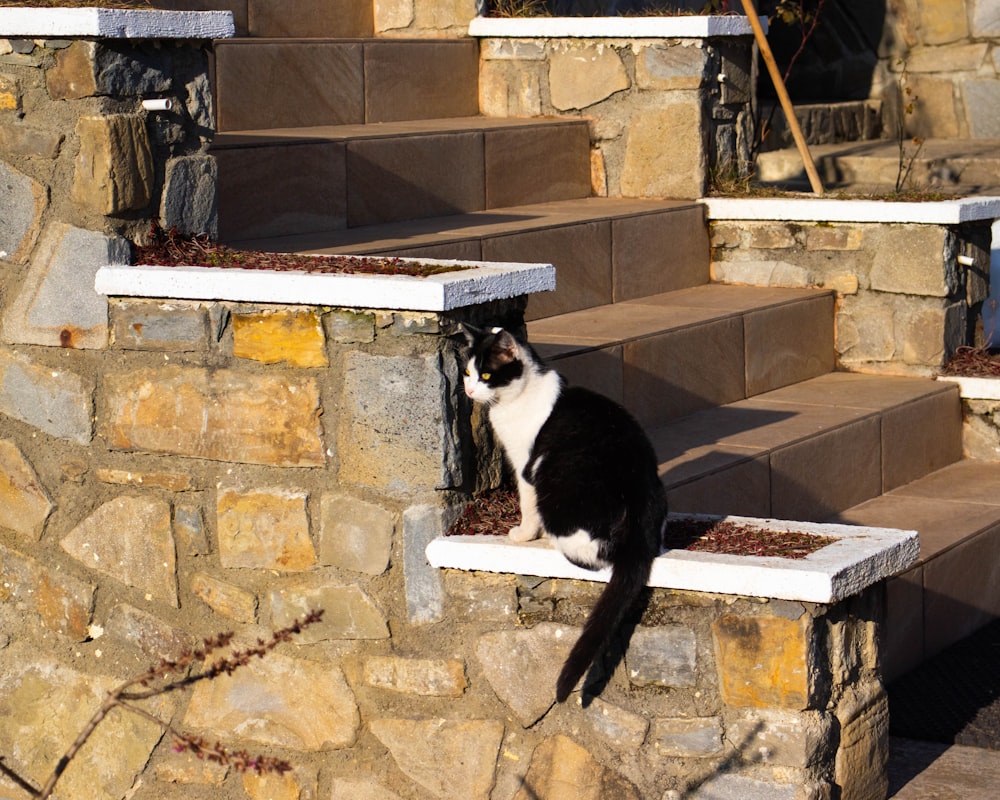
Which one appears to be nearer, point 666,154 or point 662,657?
point 662,657

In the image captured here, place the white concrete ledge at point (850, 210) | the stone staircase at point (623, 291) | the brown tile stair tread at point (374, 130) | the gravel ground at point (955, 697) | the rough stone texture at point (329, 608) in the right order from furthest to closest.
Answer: the white concrete ledge at point (850, 210), the brown tile stair tread at point (374, 130), the stone staircase at point (623, 291), the gravel ground at point (955, 697), the rough stone texture at point (329, 608)

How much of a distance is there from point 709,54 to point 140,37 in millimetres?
3273

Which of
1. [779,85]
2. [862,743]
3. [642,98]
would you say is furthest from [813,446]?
[779,85]

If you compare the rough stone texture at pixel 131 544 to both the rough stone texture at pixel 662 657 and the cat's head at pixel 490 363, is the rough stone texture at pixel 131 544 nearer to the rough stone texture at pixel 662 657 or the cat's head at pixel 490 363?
the cat's head at pixel 490 363

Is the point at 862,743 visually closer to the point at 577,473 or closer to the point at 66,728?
the point at 577,473

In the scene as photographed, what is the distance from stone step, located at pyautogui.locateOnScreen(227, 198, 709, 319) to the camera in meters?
5.06

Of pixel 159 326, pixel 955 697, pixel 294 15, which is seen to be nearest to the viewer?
pixel 159 326

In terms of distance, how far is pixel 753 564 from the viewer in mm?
3223

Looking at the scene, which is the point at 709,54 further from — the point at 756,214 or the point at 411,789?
the point at 411,789

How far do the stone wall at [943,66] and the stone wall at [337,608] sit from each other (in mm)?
7088

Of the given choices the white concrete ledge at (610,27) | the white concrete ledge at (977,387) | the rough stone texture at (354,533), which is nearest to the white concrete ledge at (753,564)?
the rough stone texture at (354,533)

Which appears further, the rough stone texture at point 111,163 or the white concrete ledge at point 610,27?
the white concrete ledge at point 610,27

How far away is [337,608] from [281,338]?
644 mm

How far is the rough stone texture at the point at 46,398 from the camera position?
12.8ft
